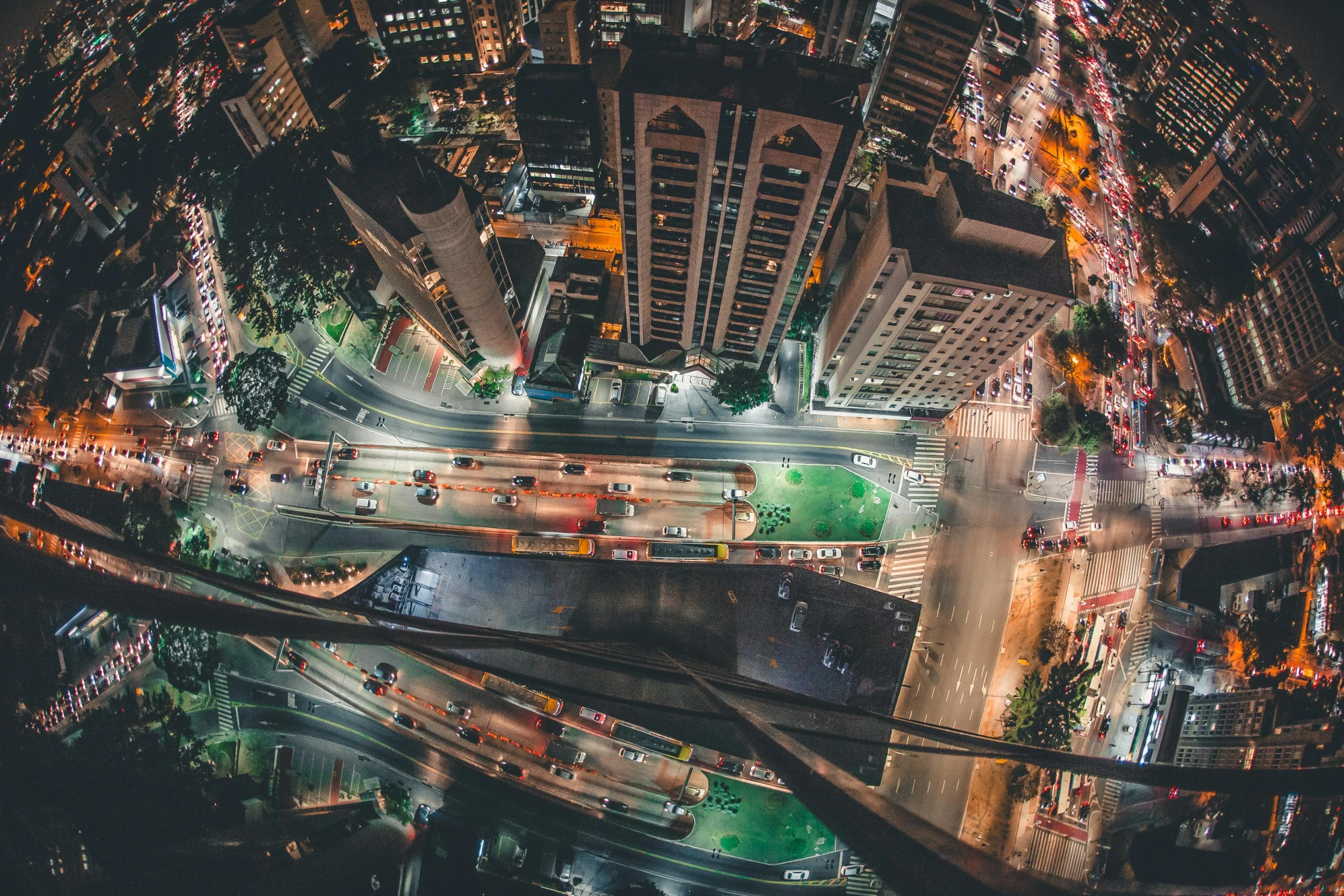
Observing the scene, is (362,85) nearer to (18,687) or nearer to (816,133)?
(816,133)

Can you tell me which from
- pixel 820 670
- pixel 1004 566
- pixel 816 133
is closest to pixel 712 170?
pixel 816 133

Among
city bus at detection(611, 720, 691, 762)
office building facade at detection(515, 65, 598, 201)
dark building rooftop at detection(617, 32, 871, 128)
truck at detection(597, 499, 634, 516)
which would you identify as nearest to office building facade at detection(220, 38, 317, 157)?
office building facade at detection(515, 65, 598, 201)

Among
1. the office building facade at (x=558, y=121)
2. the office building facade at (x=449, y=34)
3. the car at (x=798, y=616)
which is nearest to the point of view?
the car at (x=798, y=616)

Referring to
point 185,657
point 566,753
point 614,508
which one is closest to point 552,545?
point 614,508

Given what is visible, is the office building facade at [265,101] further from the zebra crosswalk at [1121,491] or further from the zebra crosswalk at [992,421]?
the zebra crosswalk at [1121,491]

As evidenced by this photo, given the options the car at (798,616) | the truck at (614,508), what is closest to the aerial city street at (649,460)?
the car at (798,616)

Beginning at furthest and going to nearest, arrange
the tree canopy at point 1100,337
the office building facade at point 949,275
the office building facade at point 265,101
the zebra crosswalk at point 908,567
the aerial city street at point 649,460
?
the tree canopy at point 1100,337, the office building facade at point 265,101, the zebra crosswalk at point 908,567, the aerial city street at point 649,460, the office building facade at point 949,275

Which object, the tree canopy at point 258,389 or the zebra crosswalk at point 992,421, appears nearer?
the tree canopy at point 258,389
